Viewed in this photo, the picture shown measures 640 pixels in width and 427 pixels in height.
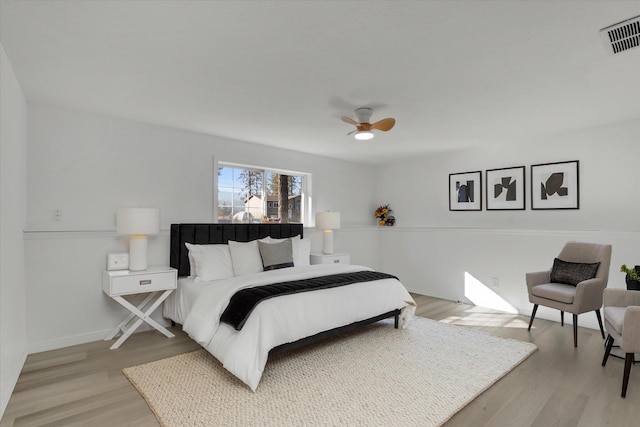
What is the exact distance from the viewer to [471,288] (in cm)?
508

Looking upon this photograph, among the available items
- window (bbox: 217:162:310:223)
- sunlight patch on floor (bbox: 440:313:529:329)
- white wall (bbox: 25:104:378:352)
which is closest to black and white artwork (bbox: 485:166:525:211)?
sunlight patch on floor (bbox: 440:313:529:329)

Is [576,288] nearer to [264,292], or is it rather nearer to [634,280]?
[634,280]

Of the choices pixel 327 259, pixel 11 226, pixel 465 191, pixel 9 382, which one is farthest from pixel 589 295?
pixel 11 226

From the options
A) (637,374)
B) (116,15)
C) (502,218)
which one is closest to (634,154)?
(502,218)

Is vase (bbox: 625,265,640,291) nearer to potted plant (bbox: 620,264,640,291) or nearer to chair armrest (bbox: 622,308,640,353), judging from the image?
potted plant (bbox: 620,264,640,291)

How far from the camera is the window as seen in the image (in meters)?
4.60

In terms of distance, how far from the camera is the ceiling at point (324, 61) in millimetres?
1818

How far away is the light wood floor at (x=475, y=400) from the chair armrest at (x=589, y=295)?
1.34ft

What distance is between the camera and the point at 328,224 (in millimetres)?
5191

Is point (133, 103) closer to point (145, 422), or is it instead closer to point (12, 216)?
point (12, 216)

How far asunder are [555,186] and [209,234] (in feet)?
14.7

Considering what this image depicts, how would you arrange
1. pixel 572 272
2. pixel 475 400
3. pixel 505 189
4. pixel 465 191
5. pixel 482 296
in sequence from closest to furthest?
pixel 475 400, pixel 572 272, pixel 505 189, pixel 482 296, pixel 465 191

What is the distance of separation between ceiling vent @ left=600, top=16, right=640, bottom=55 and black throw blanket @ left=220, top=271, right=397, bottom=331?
104 inches

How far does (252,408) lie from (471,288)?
3984 mm
